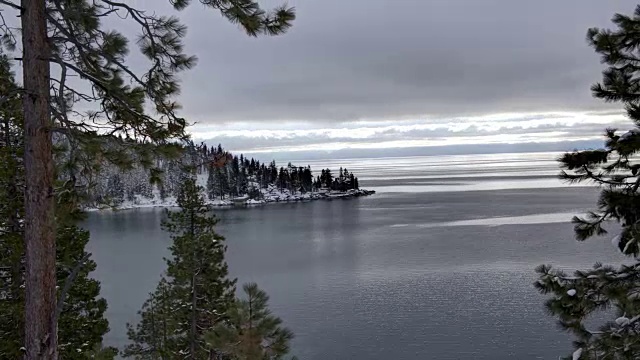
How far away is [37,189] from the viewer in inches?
189

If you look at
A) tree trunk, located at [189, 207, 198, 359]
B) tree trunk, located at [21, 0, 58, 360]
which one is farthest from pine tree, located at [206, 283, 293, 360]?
tree trunk, located at [189, 207, 198, 359]

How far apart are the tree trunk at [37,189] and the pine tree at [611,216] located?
634cm

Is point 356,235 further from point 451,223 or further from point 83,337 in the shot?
point 83,337

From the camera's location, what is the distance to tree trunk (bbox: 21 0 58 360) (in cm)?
478

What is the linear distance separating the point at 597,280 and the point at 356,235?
214 feet

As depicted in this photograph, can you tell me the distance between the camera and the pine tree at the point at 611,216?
21.0ft

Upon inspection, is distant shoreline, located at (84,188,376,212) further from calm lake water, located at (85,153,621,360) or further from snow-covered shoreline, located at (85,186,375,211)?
calm lake water, located at (85,153,621,360)

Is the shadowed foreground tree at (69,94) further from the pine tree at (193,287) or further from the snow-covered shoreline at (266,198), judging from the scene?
the snow-covered shoreline at (266,198)

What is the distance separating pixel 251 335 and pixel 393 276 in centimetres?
3850

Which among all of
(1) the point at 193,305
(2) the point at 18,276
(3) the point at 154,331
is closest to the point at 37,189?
(2) the point at 18,276

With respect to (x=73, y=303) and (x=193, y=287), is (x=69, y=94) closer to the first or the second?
(x=73, y=303)

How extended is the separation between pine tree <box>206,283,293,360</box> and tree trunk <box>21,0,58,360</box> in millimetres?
3618

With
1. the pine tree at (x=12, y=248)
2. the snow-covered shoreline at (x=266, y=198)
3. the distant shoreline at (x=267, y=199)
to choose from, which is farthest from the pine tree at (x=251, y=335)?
the snow-covered shoreline at (x=266, y=198)

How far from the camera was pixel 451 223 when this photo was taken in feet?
263
